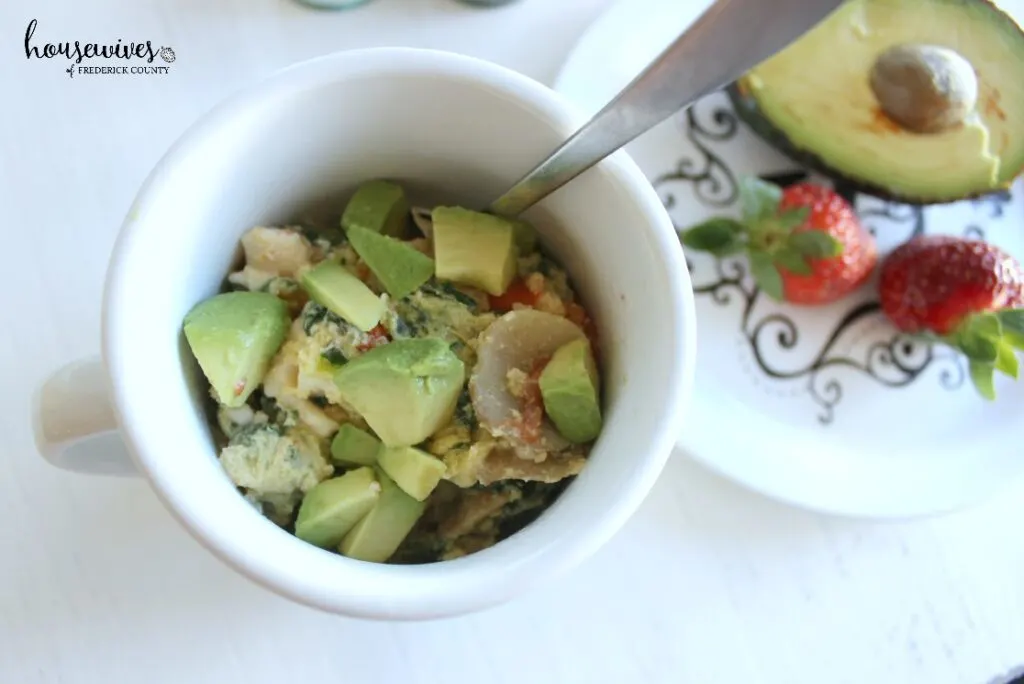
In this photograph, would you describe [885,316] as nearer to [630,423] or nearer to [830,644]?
[830,644]

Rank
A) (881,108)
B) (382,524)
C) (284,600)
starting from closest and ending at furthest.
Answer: (382,524) < (284,600) < (881,108)

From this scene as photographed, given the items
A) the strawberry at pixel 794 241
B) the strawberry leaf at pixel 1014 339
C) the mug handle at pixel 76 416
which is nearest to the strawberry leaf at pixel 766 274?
the strawberry at pixel 794 241

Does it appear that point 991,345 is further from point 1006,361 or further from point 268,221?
point 268,221

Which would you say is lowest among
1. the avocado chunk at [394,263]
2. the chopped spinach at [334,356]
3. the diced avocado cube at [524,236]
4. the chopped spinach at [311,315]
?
the chopped spinach at [334,356]

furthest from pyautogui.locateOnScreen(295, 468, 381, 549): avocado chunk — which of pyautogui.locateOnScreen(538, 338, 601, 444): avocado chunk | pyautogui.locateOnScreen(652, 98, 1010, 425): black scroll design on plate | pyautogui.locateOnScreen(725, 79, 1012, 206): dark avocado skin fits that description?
pyautogui.locateOnScreen(725, 79, 1012, 206): dark avocado skin

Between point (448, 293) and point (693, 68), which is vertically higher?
point (693, 68)

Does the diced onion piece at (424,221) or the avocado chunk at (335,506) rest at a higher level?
the diced onion piece at (424,221)

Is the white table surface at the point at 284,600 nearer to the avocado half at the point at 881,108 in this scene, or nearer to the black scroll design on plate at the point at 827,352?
the black scroll design on plate at the point at 827,352

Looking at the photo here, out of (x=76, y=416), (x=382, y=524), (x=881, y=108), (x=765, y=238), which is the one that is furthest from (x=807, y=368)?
(x=76, y=416)
